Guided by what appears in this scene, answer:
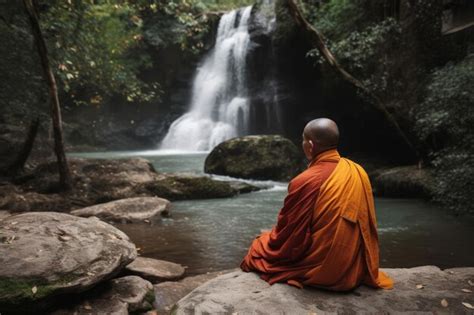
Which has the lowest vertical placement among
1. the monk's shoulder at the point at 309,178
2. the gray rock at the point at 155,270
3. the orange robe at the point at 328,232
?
the gray rock at the point at 155,270

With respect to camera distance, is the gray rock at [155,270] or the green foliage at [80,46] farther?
the green foliage at [80,46]

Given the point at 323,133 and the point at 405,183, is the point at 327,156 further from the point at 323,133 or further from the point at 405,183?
the point at 405,183

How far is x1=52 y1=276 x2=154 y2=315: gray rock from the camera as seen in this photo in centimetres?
375

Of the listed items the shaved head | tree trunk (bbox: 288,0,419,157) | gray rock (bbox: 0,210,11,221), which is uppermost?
tree trunk (bbox: 288,0,419,157)

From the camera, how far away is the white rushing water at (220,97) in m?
23.2

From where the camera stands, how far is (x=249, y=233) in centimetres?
755

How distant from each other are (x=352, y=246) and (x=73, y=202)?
747cm

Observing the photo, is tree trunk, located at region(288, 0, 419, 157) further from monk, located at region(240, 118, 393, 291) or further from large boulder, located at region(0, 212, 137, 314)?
large boulder, located at region(0, 212, 137, 314)

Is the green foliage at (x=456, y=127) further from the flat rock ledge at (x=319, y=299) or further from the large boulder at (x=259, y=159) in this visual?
the large boulder at (x=259, y=159)

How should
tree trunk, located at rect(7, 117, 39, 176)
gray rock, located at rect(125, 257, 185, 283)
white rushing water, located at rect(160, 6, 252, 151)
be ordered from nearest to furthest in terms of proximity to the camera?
gray rock, located at rect(125, 257, 185, 283), tree trunk, located at rect(7, 117, 39, 176), white rushing water, located at rect(160, 6, 252, 151)

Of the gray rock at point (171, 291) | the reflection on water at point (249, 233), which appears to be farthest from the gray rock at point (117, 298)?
the reflection on water at point (249, 233)

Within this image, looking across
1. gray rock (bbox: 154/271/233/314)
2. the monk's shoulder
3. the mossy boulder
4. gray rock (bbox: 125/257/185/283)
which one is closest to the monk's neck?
the monk's shoulder

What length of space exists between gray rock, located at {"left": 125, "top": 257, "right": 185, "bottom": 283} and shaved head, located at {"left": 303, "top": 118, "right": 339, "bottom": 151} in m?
2.65

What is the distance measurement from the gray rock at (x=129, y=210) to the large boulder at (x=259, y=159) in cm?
495
